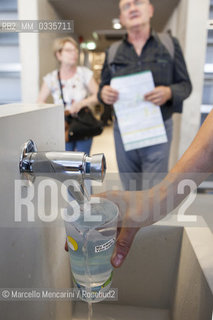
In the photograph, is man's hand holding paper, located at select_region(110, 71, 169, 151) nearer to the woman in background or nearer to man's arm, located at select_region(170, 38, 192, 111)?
man's arm, located at select_region(170, 38, 192, 111)

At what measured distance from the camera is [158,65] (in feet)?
3.58

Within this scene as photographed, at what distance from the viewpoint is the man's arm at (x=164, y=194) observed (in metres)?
0.41

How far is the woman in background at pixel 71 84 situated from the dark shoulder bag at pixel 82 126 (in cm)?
2

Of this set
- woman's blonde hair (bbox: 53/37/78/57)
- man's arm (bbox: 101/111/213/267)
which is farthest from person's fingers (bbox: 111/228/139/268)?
woman's blonde hair (bbox: 53/37/78/57)

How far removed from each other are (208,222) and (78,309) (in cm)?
31

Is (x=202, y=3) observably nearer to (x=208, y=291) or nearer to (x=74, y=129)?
(x=74, y=129)

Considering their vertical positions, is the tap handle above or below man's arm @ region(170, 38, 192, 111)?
below

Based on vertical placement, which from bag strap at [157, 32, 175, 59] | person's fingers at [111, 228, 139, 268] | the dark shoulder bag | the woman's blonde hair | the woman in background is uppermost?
the woman's blonde hair

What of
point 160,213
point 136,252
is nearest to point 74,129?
point 136,252

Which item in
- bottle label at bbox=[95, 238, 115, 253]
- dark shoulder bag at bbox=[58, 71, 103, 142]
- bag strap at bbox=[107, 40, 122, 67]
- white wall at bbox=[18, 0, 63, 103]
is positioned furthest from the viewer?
white wall at bbox=[18, 0, 63, 103]

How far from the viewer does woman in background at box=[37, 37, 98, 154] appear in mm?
1409

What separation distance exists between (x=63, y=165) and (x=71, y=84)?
1.15m

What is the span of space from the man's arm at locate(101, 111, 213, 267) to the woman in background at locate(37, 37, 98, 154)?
3.28 ft

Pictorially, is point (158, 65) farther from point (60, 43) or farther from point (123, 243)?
point (123, 243)
